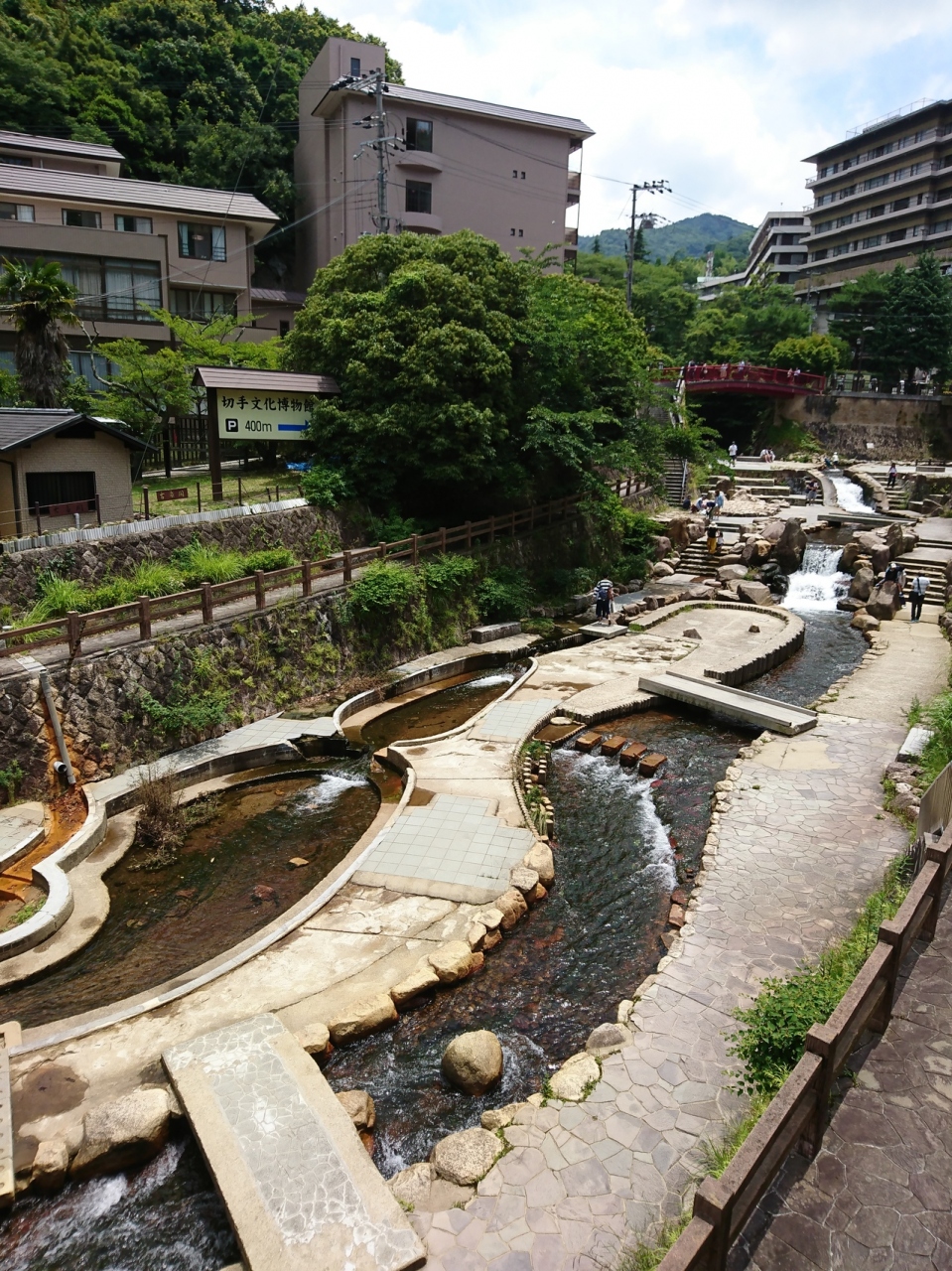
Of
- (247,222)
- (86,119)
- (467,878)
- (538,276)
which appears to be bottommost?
(467,878)

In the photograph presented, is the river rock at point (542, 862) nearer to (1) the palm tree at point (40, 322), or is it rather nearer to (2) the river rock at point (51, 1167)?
(2) the river rock at point (51, 1167)

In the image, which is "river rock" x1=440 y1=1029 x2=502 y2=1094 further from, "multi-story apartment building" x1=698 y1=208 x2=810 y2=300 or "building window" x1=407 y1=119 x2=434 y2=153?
"multi-story apartment building" x1=698 y1=208 x2=810 y2=300

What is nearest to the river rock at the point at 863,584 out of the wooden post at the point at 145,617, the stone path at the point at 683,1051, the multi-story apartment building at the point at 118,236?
the stone path at the point at 683,1051

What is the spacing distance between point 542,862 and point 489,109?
51356 millimetres

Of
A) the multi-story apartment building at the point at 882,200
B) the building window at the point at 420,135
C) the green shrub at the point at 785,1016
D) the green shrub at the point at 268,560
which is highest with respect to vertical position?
the multi-story apartment building at the point at 882,200

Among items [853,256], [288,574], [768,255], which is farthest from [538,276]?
[768,255]

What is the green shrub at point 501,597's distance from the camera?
2469 centimetres

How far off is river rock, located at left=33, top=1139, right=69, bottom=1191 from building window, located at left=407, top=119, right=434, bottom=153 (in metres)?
52.9

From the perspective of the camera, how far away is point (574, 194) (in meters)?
65.2

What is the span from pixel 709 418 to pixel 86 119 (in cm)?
4340

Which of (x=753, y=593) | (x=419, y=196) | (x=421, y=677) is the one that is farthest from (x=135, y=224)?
(x=753, y=593)

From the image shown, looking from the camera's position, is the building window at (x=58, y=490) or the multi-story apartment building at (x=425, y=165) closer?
the building window at (x=58, y=490)

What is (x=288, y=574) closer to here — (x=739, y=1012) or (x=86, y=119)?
(x=739, y=1012)

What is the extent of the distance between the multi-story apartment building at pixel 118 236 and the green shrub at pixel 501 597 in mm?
21186
